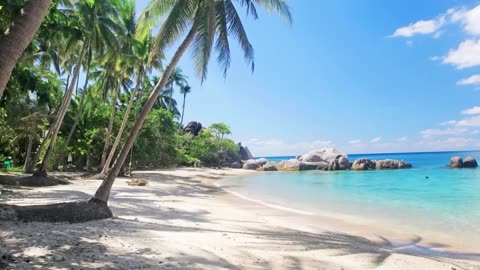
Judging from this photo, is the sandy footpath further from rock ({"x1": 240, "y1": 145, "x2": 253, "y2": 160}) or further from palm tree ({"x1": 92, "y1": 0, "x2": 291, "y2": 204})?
rock ({"x1": 240, "y1": 145, "x2": 253, "y2": 160})

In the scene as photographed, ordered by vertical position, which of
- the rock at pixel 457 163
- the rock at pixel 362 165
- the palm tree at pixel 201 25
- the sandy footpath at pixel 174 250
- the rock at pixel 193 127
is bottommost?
the sandy footpath at pixel 174 250

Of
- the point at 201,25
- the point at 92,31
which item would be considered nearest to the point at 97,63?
the point at 92,31

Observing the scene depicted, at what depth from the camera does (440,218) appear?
13766 millimetres

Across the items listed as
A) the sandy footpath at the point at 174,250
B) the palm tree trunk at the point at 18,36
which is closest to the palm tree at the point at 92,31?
the sandy footpath at the point at 174,250

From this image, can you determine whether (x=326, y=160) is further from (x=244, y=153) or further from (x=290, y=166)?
(x=244, y=153)

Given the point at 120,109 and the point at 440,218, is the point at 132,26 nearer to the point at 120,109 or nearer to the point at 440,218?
the point at 120,109

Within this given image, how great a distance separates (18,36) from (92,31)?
16.4m

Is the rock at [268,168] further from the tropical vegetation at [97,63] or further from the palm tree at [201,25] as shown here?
the palm tree at [201,25]

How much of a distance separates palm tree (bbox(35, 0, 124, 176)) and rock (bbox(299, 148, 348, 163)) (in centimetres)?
4297

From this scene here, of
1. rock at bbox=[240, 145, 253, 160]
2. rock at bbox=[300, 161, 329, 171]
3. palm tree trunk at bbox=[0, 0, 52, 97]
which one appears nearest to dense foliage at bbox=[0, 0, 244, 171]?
palm tree trunk at bbox=[0, 0, 52, 97]

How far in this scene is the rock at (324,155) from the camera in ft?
189

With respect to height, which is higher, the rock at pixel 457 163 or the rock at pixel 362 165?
the rock at pixel 457 163

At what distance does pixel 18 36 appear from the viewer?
395 centimetres

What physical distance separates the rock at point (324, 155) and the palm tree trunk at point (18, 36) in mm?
55361
